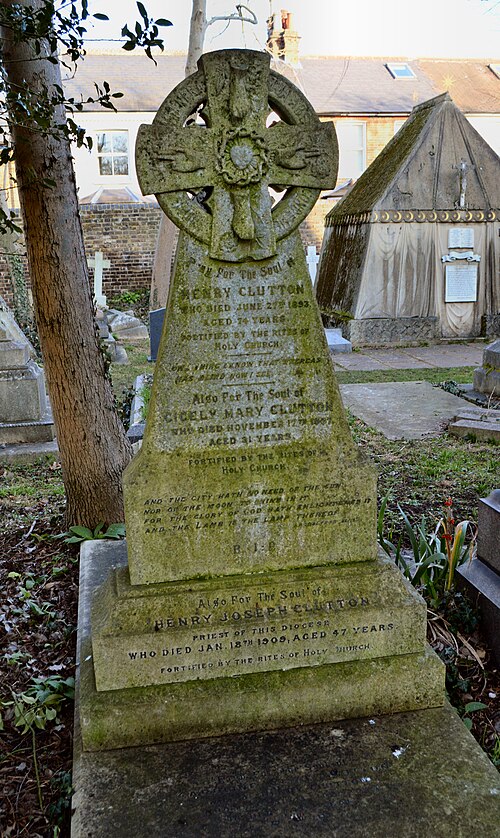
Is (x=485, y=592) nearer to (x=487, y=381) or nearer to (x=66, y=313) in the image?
(x=66, y=313)

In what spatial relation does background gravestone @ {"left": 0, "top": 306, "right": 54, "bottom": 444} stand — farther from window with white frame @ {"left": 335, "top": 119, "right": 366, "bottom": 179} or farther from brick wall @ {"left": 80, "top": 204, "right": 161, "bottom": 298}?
window with white frame @ {"left": 335, "top": 119, "right": 366, "bottom": 179}

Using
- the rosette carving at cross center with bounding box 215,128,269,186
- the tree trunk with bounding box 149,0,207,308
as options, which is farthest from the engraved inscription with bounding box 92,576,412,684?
the tree trunk with bounding box 149,0,207,308

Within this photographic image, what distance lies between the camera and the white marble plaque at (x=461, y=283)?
14.1 m

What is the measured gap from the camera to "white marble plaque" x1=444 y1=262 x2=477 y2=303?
46.3ft

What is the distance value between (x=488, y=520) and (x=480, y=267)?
11631mm

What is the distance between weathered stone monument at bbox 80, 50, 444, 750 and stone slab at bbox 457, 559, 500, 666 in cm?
71

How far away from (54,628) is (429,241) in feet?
39.4

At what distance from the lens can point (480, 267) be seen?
1424cm

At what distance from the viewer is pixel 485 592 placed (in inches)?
143

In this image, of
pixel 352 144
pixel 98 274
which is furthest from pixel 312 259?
pixel 352 144

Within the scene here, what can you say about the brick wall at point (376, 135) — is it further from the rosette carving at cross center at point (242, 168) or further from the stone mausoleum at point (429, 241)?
the rosette carving at cross center at point (242, 168)

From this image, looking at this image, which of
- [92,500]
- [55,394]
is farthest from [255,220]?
[92,500]

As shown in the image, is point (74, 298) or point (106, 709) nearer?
point (106, 709)

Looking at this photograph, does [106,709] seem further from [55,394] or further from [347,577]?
[55,394]
